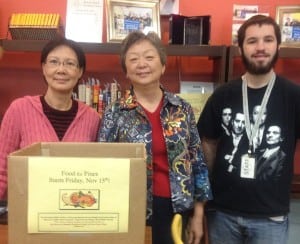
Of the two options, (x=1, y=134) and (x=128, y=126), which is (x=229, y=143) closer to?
(x=128, y=126)

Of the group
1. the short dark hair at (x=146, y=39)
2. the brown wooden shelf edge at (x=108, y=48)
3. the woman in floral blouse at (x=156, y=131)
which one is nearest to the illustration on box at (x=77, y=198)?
the woman in floral blouse at (x=156, y=131)

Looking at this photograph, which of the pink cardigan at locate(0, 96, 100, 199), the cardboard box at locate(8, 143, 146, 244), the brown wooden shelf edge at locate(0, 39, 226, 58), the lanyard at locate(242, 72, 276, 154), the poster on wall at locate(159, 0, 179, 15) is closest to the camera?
the cardboard box at locate(8, 143, 146, 244)

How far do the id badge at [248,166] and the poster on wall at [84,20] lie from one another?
1237mm

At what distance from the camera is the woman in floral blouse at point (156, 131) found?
1.54 m

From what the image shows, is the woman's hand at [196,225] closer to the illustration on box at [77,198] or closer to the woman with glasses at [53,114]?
the woman with glasses at [53,114]

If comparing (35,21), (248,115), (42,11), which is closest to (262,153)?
(248,115)

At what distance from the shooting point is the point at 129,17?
243 cm

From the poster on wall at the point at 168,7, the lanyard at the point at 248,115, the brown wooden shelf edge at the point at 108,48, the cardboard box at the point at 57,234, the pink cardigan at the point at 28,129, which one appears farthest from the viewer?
the poster on wall at the point at 168,7

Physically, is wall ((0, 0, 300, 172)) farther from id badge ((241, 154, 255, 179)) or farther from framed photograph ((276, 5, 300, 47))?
id badge ((241, 154, 255, 179))

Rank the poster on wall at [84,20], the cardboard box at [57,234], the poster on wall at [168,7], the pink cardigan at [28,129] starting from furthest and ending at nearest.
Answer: the poster on wall at [168,7] < the poster on wall at [84,20] < the pink cardigan at [28,129] < the cardboard box at [57,234]

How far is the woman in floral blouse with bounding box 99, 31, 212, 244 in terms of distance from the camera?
1544mm

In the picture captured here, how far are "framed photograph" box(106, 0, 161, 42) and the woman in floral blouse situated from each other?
0.82 metres

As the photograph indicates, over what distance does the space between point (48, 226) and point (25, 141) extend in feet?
2.45

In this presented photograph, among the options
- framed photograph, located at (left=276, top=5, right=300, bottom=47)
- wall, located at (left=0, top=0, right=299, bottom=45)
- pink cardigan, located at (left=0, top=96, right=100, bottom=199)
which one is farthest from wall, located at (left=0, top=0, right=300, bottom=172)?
pink cardigan, located at (left=0, top=96, right=100, bottom=199)
